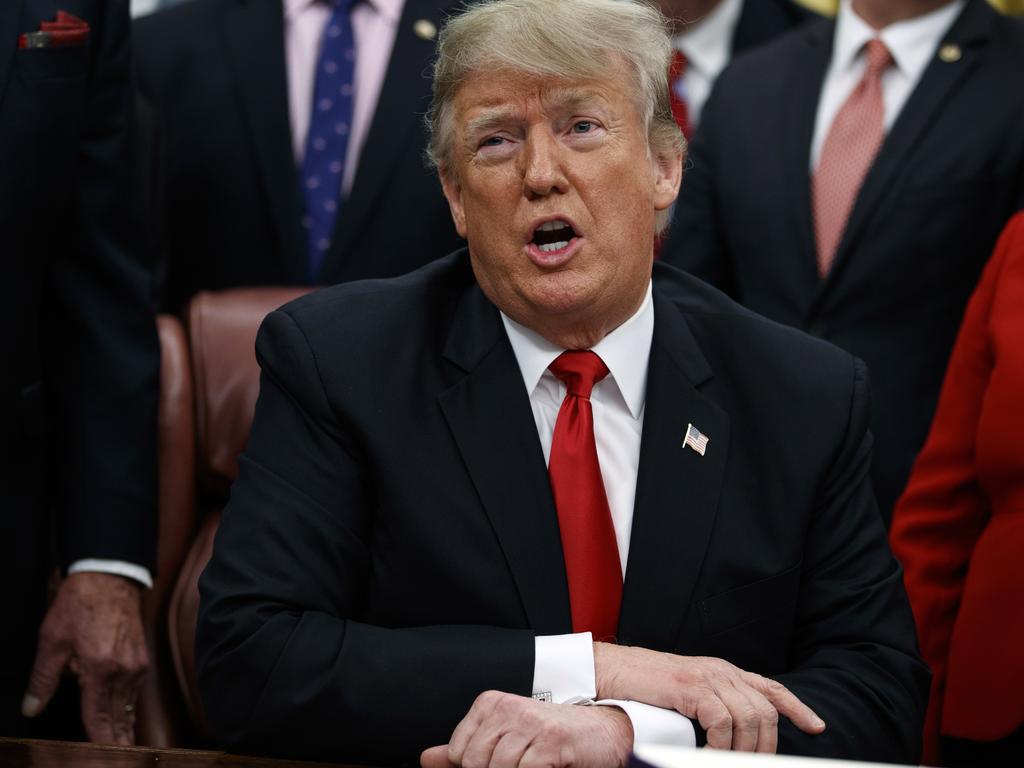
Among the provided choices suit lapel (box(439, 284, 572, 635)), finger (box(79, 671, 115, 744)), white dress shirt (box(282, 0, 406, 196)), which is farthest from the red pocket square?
finger (box(79, 671, 115, 744))

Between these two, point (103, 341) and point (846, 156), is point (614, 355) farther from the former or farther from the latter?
point (846, 156)

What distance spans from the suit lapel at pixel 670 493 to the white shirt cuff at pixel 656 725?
0.15 meters

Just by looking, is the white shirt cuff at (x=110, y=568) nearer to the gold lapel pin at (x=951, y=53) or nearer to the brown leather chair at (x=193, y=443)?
the brown leather chair at (x=193, y=443)

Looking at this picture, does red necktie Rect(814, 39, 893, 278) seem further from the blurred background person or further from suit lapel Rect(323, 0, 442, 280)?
suit lapel Rect(323, 0, 442, 280)

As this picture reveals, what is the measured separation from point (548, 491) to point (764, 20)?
1.96 metres

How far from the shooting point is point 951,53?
9.25ft

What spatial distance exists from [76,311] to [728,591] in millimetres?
1066

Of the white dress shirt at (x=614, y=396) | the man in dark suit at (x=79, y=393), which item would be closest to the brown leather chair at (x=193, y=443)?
the man in dark suit at (x=79, y=393)

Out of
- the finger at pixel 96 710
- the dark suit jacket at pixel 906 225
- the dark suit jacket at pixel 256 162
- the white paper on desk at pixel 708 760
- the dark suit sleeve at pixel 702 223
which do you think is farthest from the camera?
the dark suit sleeve at pixel 702 223

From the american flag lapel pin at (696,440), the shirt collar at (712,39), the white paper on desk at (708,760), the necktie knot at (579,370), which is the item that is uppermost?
the shirt collar at (712,39)

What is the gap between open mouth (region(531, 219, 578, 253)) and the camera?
191cm

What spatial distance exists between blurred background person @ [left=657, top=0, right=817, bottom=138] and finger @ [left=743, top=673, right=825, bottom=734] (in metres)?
1.70

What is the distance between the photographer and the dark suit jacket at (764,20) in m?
3.43

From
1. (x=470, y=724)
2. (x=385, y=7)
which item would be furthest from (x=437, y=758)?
(x=385, y=7)
